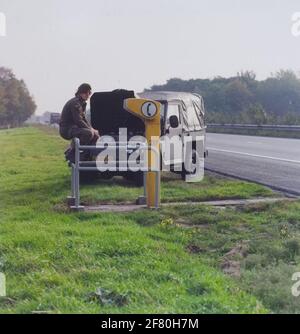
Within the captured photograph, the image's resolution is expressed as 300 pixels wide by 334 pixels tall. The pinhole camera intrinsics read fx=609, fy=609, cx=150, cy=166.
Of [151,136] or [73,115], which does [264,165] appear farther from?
[151,136]

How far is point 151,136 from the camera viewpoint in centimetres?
917

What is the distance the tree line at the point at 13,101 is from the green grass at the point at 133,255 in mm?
1674

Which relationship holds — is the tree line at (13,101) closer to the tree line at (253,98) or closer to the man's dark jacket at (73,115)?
the man's dark jacket at (73,115)

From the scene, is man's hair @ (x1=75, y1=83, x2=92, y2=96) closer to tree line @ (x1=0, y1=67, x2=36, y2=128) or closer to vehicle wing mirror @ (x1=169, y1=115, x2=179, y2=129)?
Answer: tree line @ (x1=0, y1=67, x2=36, y2=128)

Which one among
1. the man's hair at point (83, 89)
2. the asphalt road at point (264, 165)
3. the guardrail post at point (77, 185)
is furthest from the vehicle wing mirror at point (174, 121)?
the guardrail post at point (77, 185)

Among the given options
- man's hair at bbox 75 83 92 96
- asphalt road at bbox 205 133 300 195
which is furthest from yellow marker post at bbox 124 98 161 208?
asphalt road at bbox 205 133 300 195

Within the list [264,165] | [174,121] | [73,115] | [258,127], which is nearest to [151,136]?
[73,115]

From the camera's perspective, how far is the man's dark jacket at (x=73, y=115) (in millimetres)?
10141

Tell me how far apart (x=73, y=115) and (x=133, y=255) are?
15.4 feet

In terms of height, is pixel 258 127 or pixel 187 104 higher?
pixel 187 104

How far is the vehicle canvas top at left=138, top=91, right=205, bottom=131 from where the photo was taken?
13773 millimetres

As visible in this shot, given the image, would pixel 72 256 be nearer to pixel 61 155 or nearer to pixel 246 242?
pixel 246 242

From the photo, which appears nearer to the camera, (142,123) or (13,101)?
(13,101)
